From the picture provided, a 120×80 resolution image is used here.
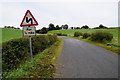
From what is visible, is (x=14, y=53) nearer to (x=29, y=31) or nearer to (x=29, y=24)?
(x=29, y=31)

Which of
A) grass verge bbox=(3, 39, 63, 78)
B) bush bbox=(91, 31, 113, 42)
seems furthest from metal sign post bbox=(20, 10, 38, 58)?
bush bbox=(91, 31, 113, 42)

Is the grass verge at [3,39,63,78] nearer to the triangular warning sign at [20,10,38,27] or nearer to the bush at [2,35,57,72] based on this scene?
the triangular warning sign at [20,10,38,27]

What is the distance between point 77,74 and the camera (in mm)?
4242

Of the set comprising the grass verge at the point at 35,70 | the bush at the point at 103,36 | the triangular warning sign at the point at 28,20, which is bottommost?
the grass verge at the point at 35,70

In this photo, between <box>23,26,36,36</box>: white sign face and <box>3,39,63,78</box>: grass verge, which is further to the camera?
<box>23,26,36,36</box>: white sign face

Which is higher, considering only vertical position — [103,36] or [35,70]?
[103,36]

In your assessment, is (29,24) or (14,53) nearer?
(29,24)

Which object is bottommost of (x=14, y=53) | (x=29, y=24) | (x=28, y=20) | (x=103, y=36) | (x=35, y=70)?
(x=35, y=70)

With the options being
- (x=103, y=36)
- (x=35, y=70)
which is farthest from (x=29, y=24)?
(x=103, y=36)

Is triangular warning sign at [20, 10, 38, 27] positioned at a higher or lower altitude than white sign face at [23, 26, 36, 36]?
higher

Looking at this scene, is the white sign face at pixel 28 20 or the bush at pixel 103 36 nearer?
the white sign face at pixel 28 20

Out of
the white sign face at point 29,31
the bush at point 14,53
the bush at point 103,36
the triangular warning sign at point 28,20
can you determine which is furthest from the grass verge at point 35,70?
the bush at point 103,36

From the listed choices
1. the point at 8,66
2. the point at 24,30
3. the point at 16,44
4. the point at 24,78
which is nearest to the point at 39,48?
the point at 16,44

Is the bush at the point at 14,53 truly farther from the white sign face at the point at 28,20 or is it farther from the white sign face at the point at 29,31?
the white sign face at the point at 28,20
